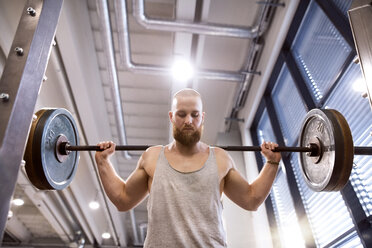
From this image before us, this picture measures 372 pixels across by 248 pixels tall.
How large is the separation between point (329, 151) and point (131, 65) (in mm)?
2577

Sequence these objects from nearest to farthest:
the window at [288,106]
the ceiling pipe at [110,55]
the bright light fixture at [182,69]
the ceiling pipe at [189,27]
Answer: the ceiling pipe at [110,55]
the ceiling pipe at [189,27]
the window at [288,106]
the bright light fixture at [182,69]

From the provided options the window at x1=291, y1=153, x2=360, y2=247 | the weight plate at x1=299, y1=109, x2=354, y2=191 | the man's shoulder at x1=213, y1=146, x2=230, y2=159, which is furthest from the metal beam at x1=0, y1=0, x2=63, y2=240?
the window at x1=291, y1=153, x2=360, y2=247

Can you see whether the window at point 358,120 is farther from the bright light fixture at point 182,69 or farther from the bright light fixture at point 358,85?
the bright light fixture at point 182,69

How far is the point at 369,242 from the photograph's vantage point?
1878 mm

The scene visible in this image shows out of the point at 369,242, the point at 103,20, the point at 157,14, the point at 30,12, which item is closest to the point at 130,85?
the point at 157,14

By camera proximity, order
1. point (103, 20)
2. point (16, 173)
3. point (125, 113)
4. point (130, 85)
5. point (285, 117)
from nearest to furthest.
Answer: point (16, 173), point (103, 20), point (285, 117), point (130, 85), point (125, 113)

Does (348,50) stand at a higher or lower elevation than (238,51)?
lower

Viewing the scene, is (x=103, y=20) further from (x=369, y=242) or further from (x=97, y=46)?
(x=369, y=242)

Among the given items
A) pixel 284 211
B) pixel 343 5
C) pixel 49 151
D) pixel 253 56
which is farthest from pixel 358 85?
pixel 49 151

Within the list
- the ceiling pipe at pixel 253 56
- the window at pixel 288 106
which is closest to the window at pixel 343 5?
the ceiling pipe at pixel 253 56

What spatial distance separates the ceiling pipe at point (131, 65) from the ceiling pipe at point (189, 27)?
83 mm

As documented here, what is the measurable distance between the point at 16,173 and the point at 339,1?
2.46 metres

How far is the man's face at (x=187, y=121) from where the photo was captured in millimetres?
1476

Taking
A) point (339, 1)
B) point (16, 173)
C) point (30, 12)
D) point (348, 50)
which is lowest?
point (16, 173)
